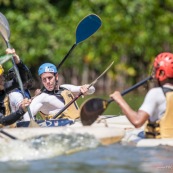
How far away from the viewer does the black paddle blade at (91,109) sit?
32.0 feet

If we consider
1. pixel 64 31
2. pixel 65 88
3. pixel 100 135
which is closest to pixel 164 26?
pixel 64 31

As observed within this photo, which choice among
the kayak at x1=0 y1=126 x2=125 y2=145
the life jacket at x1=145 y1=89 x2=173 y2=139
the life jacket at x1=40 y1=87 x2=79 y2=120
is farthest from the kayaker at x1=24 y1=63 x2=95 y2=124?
the life jacket at x1=145 y1=89 x2=173 y2=139

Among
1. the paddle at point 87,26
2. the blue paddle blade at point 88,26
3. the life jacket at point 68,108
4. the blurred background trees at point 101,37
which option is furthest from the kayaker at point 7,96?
the blurred background trees at point 101,37

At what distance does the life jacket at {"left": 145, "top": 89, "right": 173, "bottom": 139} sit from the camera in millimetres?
9297

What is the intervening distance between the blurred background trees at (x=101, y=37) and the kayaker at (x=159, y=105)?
45.3 ft

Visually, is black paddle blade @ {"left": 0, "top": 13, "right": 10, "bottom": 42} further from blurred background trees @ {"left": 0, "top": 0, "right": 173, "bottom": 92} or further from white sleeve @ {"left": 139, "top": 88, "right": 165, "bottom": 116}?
blurred background trees @ {"left": 0, "top": 0, "right": 173, "bottom": 92}

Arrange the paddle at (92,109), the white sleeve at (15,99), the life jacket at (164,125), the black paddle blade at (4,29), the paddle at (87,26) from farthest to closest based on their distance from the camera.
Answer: the paddle at (87,26) → the black paddle blade at (4,29) → the white sleeve at (15,99) → the paddle at (92,109) → the life jacket at (164,125)

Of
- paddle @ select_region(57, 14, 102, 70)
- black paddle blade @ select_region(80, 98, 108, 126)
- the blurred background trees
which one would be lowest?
black paddle blade @ select_region(80, 98, 108, 126)

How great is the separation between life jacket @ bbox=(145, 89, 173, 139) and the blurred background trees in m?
13.7

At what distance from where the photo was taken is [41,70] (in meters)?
11.8

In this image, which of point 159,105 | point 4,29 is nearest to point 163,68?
point 159,105

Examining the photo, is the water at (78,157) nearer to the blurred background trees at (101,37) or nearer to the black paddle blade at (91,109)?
the black paddle blade at (91,109)

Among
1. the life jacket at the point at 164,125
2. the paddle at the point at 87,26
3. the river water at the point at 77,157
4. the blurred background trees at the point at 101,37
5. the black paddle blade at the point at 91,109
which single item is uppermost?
the blurred background trees at the point at 101,37

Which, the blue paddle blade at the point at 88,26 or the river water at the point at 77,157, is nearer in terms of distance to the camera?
the river water at the point at 77,157
